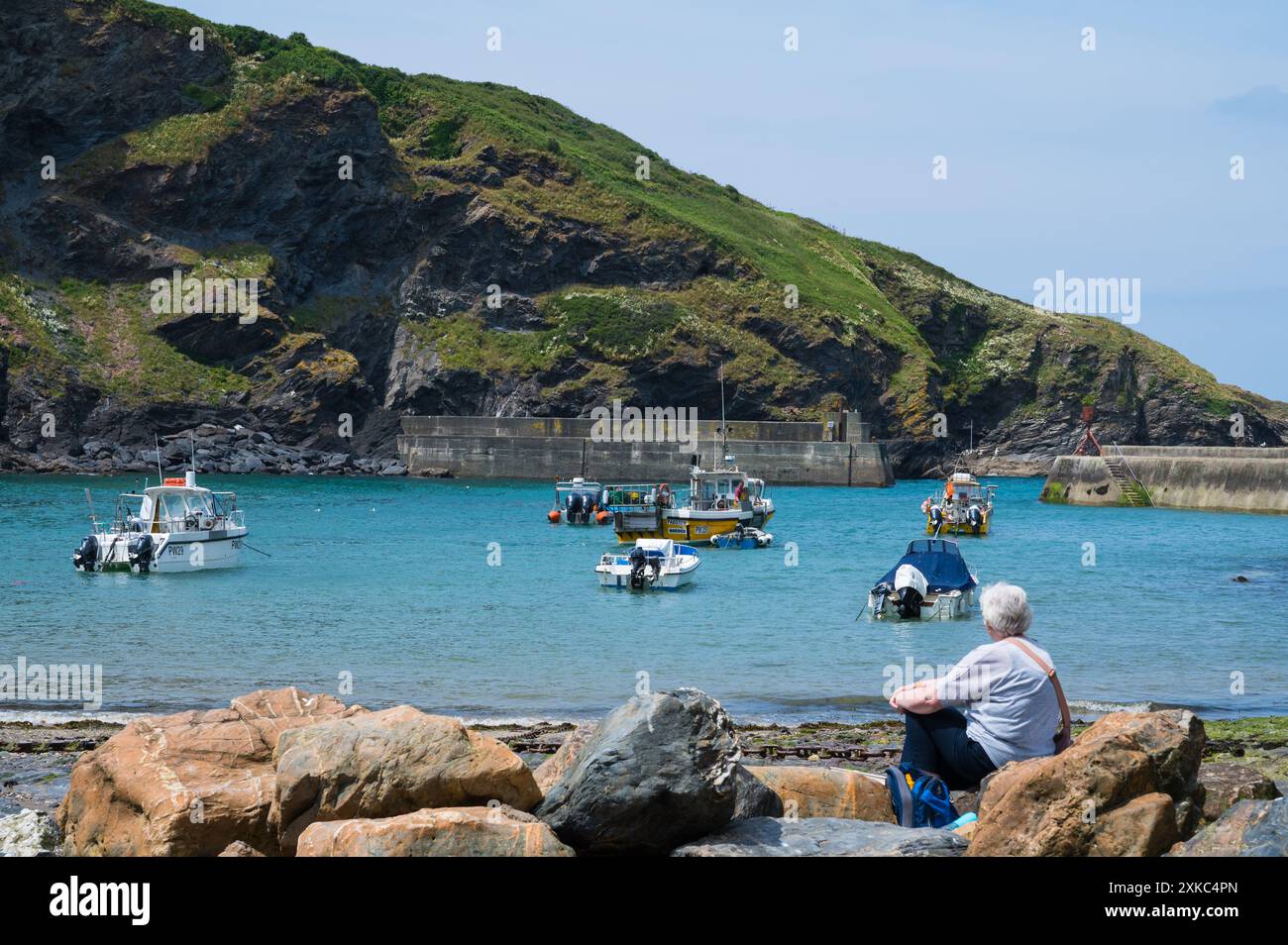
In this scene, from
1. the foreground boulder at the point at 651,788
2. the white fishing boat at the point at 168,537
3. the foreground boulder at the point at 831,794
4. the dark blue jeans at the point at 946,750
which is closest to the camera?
the foreground boulder at the point at 651,788

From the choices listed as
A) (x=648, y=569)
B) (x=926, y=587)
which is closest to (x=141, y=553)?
(x=648, y=569)

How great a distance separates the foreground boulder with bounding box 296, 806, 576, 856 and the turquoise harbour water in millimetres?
10912

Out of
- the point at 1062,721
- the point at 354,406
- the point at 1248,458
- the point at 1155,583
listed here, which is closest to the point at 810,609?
the point at 1155,583

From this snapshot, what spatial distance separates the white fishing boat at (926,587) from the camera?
31.1m

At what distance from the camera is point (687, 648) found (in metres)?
26.3

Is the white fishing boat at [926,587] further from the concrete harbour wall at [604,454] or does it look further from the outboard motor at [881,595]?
the concrete harbour wall at [604,454]

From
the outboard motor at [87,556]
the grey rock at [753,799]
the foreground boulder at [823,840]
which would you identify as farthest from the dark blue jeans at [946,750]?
the outboard motor at [87,556]

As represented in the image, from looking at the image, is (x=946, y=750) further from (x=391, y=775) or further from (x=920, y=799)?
(x=391, y=775)

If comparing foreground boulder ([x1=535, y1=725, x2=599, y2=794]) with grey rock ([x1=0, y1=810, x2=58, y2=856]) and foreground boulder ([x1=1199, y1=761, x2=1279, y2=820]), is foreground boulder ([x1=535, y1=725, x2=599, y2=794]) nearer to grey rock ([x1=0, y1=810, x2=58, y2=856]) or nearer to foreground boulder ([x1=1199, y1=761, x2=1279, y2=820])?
grey rock ([x1=0, y1=810, x2=58, y2=856])

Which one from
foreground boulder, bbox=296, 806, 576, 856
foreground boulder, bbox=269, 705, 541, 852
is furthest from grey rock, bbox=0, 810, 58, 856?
foreground boulder, bbox=296, 806, 576, 856

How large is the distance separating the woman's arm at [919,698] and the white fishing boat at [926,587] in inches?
898
